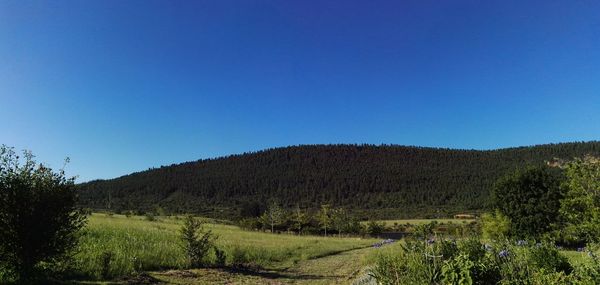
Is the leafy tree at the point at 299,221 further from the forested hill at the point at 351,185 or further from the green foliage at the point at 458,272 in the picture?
the green foliage at the point at 458,272

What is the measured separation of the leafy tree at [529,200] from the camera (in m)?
28.4

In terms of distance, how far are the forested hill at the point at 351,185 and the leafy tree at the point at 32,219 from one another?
398ft

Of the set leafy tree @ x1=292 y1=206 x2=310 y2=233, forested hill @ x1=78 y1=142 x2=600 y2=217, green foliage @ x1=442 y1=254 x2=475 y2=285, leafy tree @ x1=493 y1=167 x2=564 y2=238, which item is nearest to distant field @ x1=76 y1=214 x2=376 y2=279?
green foliage @ x1=442 y1=254 x2=475 y2=285

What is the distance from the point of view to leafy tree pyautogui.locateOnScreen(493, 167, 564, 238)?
2836 cm

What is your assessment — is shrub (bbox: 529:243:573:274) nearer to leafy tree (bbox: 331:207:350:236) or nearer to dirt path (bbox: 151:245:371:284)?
dirt path (bbox: 151:245:371:284)

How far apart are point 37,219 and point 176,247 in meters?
12.3

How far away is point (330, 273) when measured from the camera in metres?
20.3

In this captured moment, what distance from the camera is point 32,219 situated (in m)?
11.9

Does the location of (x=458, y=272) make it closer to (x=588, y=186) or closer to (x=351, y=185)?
(x=588, y=186)

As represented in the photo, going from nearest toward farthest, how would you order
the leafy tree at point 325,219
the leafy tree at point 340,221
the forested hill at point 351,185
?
the leafy tree at point 340,221 → the leafy tree at point 325,219 → the forested hill at point 351,185

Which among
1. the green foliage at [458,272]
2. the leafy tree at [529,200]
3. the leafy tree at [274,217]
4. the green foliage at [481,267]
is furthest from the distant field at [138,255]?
the leafy tree at [274,217]

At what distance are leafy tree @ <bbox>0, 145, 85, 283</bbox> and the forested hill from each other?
121 m

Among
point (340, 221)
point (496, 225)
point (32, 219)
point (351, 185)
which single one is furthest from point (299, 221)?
point (351, 185)

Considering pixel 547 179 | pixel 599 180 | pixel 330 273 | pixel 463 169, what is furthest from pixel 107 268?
pixel 463 169
